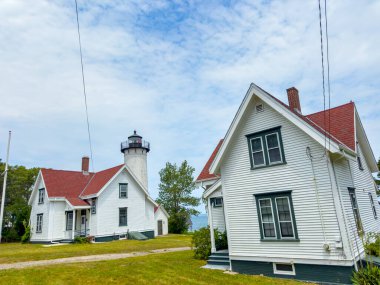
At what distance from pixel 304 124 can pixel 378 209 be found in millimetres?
8524

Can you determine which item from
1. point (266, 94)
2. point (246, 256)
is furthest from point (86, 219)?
point (266, 94)

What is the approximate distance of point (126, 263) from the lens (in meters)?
13.2

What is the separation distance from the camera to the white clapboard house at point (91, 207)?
1045 inches

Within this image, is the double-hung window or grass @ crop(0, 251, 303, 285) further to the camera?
the double-hung window

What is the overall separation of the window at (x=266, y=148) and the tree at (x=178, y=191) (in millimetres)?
31904

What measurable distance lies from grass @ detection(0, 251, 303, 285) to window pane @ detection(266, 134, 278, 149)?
517 centimetres

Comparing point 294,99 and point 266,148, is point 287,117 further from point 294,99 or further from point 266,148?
point 294,99

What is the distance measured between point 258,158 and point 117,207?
2008 centimetres

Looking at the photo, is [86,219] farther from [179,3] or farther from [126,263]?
[179,3]

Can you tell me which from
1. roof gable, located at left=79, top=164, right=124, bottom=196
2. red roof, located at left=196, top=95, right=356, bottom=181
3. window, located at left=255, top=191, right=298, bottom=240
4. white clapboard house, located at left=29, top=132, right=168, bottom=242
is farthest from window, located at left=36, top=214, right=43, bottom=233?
red roof, located at left=196, top=95, right=356, bottom=181

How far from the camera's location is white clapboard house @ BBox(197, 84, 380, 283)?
9586 mm

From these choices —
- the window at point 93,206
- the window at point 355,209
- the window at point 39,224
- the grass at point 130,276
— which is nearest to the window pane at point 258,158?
the window at point 355,209

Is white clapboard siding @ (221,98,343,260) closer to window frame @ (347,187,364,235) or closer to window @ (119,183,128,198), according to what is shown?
→ window frame @ (347,187,364,235)

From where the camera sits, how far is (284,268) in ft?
34.5
